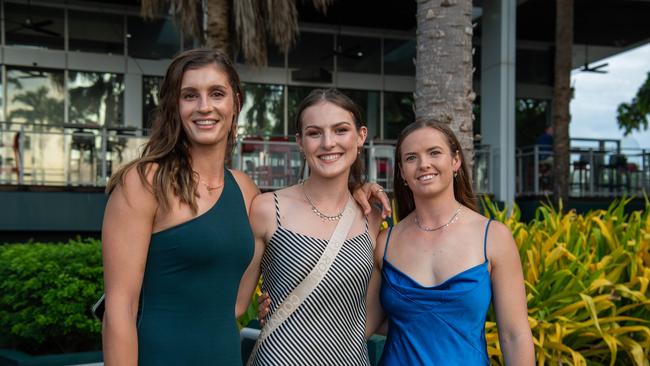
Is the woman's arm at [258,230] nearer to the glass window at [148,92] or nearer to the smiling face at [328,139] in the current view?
the smiling face at [328,139]

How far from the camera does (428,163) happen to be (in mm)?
2650

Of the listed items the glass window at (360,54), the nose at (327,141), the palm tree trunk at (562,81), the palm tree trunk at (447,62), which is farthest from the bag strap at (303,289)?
the glass window at (360,54)

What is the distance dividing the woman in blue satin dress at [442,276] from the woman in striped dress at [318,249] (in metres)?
0.14

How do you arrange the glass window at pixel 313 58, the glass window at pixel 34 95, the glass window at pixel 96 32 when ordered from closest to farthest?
1. the glass window at pixel 34 95
2. the glass window at pixel 96 32
3. the glass window at pixel 313 58

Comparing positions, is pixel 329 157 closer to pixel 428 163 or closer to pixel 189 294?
pixel 428 163

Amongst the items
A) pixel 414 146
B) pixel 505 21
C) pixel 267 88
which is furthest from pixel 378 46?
pixel 414 146

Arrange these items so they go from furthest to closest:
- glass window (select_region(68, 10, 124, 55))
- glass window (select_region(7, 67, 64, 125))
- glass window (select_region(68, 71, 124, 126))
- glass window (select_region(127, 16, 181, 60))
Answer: glass window (select_region(127, 16, 181, 60)) < glass window (select_region(68, 71, 124, 126)) < glass window (select_region(68, 10, 124, 55)) < glass window (select_region(7, 67, 64, 125))

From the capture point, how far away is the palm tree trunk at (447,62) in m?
5.17

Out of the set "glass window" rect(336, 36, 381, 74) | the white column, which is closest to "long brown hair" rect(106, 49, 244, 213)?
the white column

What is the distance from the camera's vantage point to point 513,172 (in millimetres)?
14742

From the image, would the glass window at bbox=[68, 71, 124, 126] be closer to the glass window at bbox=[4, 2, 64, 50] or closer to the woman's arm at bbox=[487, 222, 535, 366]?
the glass window at bbox=[4, 2, 64, 50]

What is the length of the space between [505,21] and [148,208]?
14.7m

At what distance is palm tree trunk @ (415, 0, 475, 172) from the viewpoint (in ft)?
17.0

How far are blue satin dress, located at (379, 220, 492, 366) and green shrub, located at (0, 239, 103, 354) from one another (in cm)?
419
